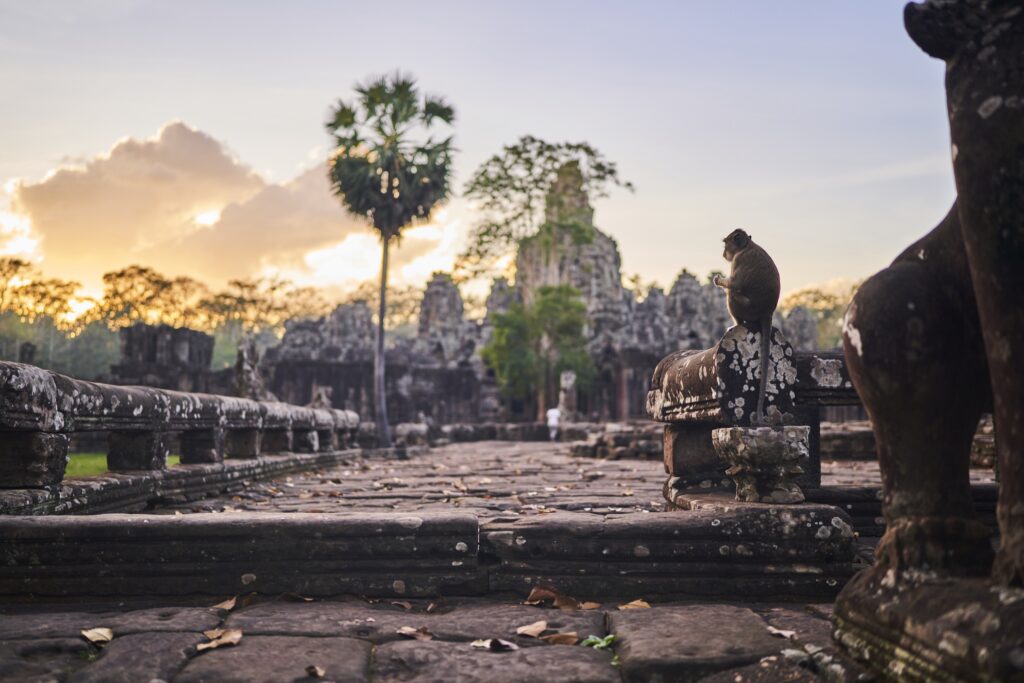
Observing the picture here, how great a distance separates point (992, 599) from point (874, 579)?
0.37 metres

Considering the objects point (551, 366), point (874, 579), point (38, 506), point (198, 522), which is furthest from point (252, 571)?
point (551, 366)

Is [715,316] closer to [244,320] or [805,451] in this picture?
[244,320]

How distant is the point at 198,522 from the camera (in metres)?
3.13

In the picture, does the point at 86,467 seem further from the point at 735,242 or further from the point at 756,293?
the point at 756,293

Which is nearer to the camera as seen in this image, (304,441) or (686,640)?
(686,640)

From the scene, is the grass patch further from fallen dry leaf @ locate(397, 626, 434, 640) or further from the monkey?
fallen dry leaf @ locate(397, 626, 434, 640)

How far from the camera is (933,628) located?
5.33 feet

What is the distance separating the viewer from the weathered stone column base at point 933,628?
4.81 ft

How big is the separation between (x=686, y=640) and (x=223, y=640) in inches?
50.8

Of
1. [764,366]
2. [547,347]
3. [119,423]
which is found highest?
[547,347]

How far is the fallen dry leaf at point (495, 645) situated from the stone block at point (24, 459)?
2824mm

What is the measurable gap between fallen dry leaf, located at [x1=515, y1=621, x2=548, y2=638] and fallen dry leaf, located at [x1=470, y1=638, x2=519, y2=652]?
0.41 feet

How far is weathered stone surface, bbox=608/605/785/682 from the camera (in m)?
2.16

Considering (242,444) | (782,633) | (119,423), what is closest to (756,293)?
(782,633)
